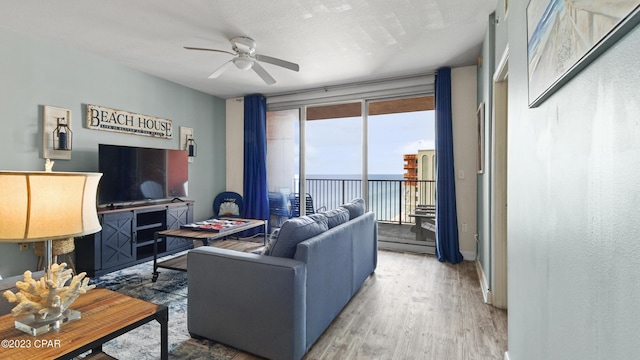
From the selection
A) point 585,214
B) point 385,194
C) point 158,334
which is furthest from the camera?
point 385,194

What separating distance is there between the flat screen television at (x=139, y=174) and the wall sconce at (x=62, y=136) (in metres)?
0.30

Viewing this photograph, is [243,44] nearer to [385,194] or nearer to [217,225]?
[217,225]

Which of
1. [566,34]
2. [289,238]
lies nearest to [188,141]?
[289,238]

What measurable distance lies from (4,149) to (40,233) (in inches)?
115

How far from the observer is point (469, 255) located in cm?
402

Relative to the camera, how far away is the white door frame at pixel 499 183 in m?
2.47

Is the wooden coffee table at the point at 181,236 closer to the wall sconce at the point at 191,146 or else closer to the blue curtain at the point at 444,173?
the wall sconce at the point at 191,146

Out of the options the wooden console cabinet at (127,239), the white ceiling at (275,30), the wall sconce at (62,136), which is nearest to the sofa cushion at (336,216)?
the white ceiling at (275,30)

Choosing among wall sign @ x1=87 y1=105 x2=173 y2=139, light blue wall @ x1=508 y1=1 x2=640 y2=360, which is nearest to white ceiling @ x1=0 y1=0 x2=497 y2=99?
wall sign @ x1=87 y1=105 x2=173 y2=139

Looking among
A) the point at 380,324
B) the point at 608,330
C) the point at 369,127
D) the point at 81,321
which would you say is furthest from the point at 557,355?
the point at 369,127

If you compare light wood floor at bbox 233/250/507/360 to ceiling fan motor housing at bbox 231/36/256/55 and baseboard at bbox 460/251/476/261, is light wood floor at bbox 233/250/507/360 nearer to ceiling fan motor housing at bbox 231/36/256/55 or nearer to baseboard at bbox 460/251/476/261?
baseboard at bbox 460/251/476/261

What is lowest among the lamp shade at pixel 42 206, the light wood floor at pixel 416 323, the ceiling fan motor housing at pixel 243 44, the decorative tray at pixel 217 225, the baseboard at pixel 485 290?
the light wood floor at pixel 416 323

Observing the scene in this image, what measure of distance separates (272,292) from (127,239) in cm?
275

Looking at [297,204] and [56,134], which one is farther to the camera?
[297,204]
